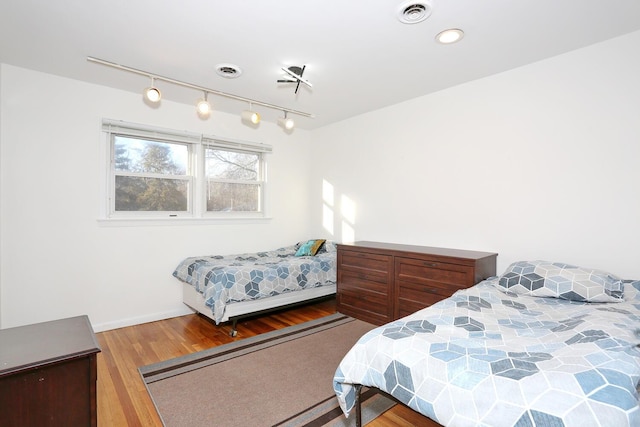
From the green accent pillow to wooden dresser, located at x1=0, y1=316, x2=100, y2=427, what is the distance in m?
2.74

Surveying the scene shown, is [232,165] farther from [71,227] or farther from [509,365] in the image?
[509,365]

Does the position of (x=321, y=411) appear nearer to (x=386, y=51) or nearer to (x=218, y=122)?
(x=386, y=51)

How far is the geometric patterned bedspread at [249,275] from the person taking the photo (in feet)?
9.84

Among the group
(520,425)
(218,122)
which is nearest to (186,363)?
(520,425)

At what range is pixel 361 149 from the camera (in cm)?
412

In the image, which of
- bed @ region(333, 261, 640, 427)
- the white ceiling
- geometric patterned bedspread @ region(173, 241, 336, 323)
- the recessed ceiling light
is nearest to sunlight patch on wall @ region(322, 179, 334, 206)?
geometric patterned bedspread @ region(173, 241, 336, 323)

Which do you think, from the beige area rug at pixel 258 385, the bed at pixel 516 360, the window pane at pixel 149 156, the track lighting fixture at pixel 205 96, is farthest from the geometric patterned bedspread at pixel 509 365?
the window pane at pixel 149 156

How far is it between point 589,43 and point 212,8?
8.91 feet

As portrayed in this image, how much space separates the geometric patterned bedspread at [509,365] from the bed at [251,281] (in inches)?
69.8

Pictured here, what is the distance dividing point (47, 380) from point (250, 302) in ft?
6.28

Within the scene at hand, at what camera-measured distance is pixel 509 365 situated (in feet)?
3.96

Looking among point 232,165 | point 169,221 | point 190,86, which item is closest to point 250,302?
point 169,221

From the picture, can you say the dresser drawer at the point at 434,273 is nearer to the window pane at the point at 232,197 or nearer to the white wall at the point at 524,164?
the white wall at the point at 524,164

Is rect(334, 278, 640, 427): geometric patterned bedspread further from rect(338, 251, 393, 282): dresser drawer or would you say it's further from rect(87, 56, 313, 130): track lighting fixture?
rect(87, 56, 313, 130): track lighting fixture
